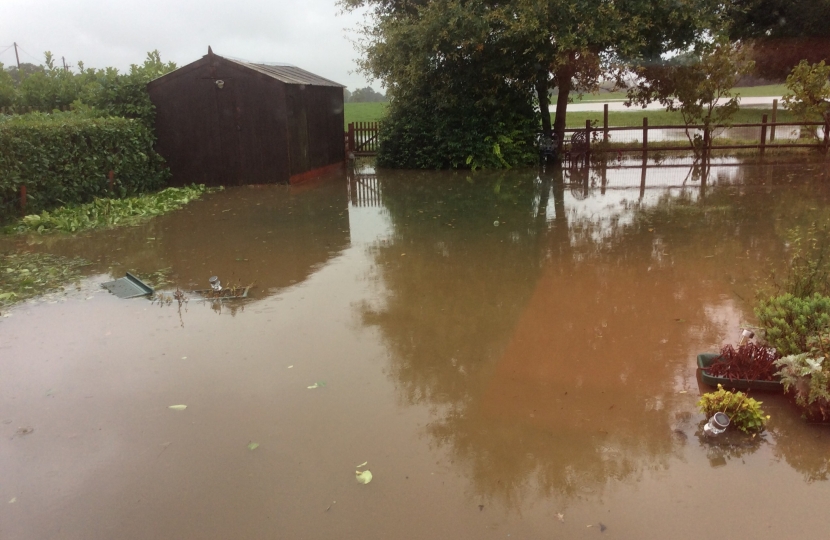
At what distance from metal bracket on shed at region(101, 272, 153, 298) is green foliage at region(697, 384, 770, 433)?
19.9ft

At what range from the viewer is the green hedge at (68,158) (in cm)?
1124

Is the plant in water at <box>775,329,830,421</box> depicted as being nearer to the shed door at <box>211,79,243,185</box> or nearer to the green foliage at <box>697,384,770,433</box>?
the green foliage at <box>697,384,770,433</box>

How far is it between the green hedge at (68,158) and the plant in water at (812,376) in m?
11.9

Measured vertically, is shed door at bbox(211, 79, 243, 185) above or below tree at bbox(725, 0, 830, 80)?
below

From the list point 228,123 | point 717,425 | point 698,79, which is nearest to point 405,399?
point 717,425

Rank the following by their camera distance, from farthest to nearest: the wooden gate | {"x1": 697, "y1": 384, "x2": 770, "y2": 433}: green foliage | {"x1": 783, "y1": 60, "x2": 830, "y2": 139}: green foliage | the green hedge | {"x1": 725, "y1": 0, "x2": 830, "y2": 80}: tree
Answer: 1. {"x1": 725, "y1": 0, "x2": 830, "y2": 80}: tree
2. the wooden gate
3. {"x1": 783, "y1": 60, "x2": 830, "y2": 139}: green foliage
4. the green hedge
5. {"x1": 697, "y1": 384, "x2": 770, "y2": 433}: green foliage

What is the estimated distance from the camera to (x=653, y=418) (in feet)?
14.5

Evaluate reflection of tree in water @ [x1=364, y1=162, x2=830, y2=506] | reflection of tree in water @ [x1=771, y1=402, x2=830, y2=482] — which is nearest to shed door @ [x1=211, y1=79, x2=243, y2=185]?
reflection of tree in water @ [x1=364, y1=162, x2=830, y2=506]

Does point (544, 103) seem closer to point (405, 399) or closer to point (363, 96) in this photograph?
point (405, 399)

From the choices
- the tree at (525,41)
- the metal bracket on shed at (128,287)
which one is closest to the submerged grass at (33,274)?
the metal bracket on shed at (128,287)

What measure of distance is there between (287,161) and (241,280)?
844 cm

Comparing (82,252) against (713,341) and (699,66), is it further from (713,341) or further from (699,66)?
(699,66)

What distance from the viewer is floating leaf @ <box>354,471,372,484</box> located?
12.5 feet

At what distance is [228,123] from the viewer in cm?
1562
